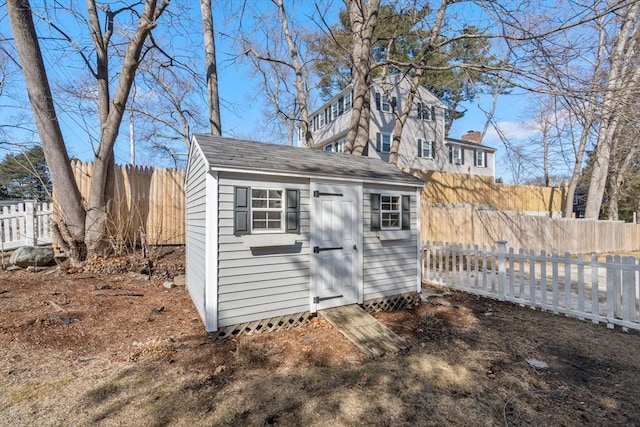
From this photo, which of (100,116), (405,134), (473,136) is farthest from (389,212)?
(473,136)

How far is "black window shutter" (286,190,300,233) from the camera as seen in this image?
475cm

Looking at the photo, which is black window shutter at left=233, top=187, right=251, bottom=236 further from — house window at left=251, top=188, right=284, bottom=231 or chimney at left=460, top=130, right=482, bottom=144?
chimney at left=460, top=130, right=482, bottom=144

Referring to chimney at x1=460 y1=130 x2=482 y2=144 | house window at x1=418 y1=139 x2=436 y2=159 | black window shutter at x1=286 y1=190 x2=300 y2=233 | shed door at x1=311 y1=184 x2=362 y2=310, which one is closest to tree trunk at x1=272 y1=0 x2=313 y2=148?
shed door at x1=311 y1=184 x2=362 y2=310

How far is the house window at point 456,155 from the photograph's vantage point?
23.8 meters

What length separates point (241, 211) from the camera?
4.36 meters

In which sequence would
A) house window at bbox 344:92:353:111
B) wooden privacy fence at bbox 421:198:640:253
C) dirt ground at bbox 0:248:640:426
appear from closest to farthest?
dirt ground at bbox 0:248:640:426, wooden privacy fence at bbox 421:198:640:253, house window at bbox 344:92:353:111

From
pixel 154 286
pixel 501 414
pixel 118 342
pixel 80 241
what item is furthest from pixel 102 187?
pixel 501 414

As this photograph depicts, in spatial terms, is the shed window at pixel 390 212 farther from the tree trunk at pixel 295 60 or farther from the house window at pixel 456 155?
the house window at pixel 456 155

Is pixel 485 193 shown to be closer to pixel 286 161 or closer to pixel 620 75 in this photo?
pixel 620 75

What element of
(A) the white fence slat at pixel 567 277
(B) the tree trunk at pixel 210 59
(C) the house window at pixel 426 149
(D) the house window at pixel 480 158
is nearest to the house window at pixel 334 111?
(C) the house window at pixel 426 149

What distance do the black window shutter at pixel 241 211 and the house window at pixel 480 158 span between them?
1014 inches

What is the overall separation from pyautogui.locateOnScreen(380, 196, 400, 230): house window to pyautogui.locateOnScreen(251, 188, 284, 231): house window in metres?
2.13

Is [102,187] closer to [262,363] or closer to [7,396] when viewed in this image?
[7,396]

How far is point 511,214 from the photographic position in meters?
11.4
